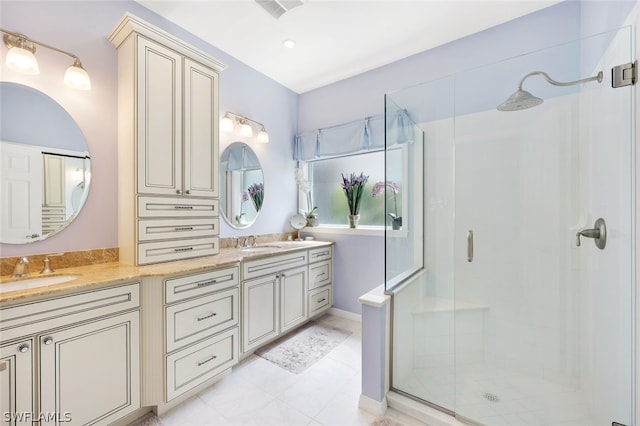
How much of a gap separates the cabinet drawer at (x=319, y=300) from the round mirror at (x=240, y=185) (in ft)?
3.41

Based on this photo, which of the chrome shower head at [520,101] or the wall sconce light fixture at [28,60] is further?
the chrome shower head at [520,101]

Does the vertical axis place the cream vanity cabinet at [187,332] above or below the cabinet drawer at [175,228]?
below

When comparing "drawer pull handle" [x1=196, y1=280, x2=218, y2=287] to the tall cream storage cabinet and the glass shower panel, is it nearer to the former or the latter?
the tall cream storage cabinet

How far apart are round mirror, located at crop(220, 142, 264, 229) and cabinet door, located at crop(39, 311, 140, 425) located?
133 centimetres

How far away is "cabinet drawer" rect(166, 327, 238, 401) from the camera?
1.58 m

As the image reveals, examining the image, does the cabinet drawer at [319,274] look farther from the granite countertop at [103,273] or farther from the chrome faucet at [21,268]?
the chrome faucet at [21,268]

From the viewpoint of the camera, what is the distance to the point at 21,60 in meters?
1.40

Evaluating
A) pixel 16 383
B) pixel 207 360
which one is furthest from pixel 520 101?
pixel 16 383

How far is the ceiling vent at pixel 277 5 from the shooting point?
74.3 inches

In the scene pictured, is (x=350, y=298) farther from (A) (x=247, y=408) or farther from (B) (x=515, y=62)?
(B) (x=515, y=62)

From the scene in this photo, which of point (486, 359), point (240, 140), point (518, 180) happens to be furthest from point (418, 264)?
point (240, 140)

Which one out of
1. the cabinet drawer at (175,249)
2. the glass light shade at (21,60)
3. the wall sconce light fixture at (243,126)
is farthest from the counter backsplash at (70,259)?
the wall sconce light fixture at (243,126)

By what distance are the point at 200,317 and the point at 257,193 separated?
1506mm

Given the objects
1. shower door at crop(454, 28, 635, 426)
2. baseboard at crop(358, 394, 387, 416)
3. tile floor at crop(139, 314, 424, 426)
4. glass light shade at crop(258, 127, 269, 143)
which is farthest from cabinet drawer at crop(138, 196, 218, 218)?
shower door at crop(454, 28, 635, 426)
